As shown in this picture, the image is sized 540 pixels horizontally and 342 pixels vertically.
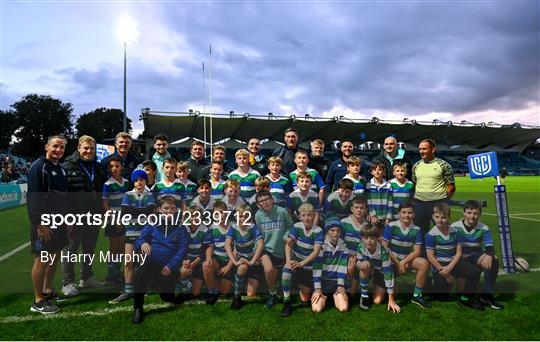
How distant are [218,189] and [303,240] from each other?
1.56m

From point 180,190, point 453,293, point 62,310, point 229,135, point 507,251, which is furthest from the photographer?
point 229,135

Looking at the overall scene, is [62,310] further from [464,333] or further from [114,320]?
[464,333]

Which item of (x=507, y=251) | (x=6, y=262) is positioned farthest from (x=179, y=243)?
(x=507, y=251)

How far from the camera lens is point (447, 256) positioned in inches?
168

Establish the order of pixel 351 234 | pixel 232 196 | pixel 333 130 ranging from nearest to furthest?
pixel 351 234
pixel 232 196
pixel 333 130

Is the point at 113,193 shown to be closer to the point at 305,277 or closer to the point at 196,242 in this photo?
the point at 196,242

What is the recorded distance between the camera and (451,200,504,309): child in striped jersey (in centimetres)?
416

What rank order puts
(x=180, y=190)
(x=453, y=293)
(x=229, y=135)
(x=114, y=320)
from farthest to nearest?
(x=229, y=135)
(x=180, y=190)
(x=453, y=293)
(x=114, y=320)

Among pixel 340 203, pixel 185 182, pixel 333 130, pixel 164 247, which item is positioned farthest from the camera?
pixel 333 130

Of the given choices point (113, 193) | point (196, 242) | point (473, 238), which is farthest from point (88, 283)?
point (473, 238)

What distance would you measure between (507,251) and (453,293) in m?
1.48

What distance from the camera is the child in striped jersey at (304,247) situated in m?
4.19

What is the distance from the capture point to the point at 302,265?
13.7ft

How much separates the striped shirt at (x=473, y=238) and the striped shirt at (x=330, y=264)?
1481mm
